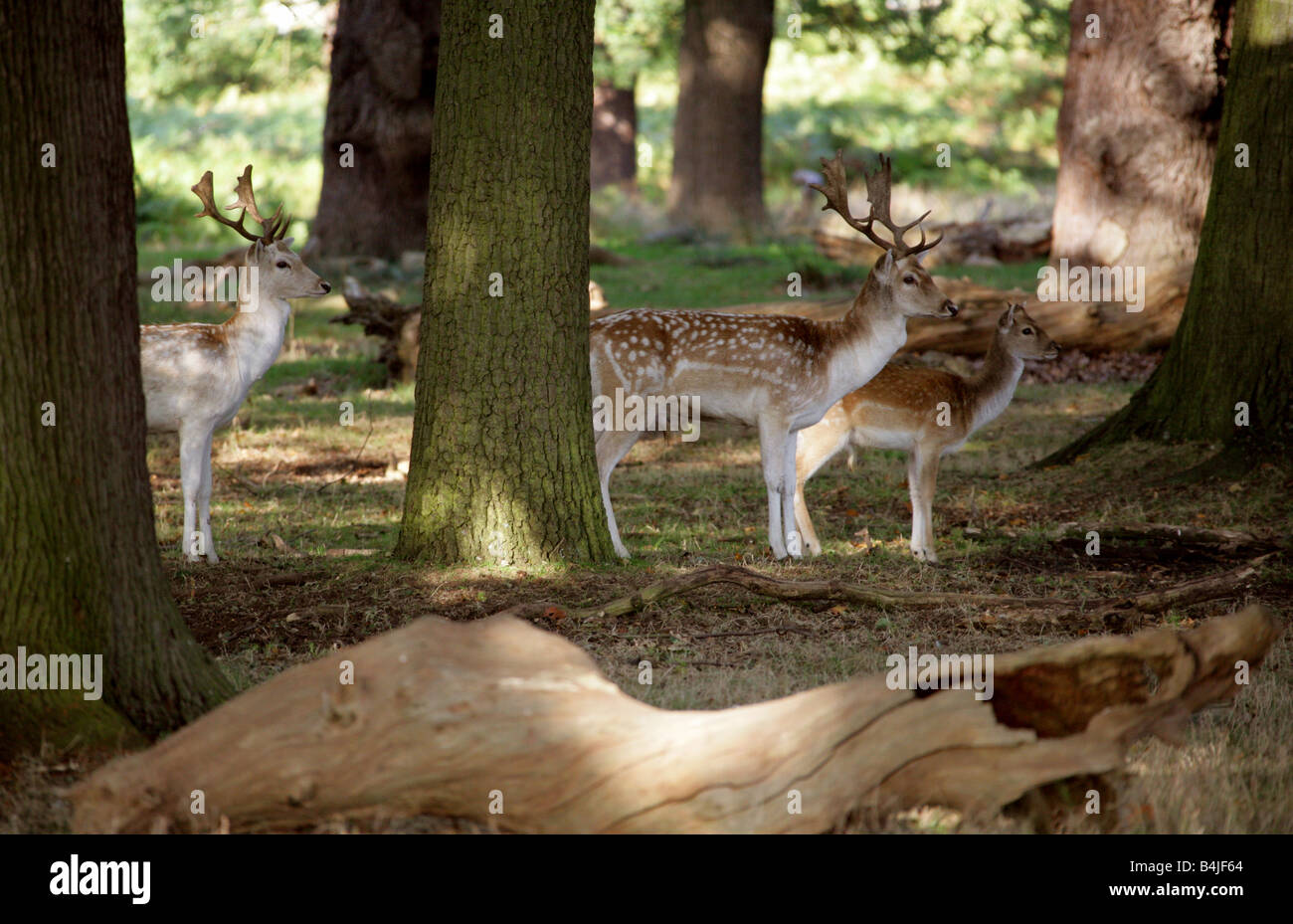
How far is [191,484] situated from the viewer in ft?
23.0

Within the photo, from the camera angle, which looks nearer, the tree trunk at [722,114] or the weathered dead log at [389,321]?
the weathered dead log at [389,321]

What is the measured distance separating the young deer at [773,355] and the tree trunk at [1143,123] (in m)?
5.96

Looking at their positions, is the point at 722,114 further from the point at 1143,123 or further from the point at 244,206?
the point at 244,206

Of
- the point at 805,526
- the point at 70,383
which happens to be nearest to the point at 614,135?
the point at 805,526

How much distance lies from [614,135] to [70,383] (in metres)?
28.0

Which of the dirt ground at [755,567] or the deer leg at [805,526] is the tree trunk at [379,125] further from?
the deer leg at [805,526]

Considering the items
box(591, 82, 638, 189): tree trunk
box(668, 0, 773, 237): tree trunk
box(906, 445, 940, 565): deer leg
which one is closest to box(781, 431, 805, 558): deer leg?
box(906, 445, 940, 565): deer leg

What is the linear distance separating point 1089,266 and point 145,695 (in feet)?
37.1

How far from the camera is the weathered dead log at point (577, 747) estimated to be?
3.31 meters

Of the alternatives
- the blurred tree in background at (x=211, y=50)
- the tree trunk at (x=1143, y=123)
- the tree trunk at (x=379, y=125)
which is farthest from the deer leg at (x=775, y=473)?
the blurred tree in background at (x=211, y=50)

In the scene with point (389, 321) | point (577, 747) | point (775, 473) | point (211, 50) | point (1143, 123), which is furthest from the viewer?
point (211, 50)

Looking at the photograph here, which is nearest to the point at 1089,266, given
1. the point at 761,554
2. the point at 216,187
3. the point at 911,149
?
the point at 761,554

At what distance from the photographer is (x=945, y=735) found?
341 cm

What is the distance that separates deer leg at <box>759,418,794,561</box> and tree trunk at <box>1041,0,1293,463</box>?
8.24 feet
